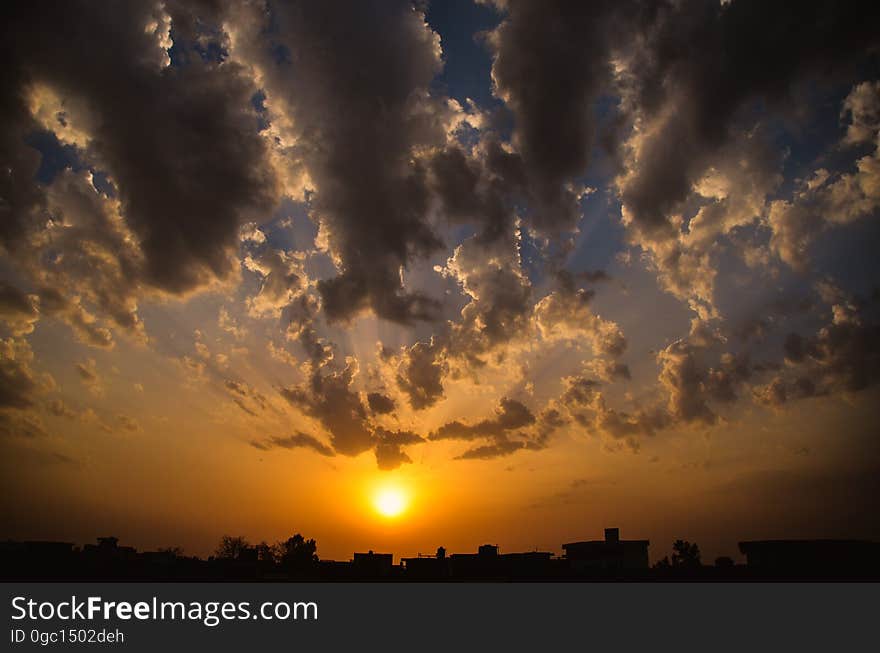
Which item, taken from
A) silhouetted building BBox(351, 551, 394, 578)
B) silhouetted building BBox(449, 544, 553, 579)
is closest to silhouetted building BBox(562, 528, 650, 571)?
silhouetted building BBox(449, 544, 553, 579)

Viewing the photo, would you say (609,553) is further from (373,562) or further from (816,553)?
(373,562)

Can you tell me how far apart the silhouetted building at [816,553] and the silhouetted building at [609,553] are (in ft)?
54.3

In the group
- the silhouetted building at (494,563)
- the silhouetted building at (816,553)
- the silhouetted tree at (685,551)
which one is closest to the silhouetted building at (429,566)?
the silhouetted building at (494,563)

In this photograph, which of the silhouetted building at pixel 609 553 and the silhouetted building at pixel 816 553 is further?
the silhouetted building at pixel 609 553

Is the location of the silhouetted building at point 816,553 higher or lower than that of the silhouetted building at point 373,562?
higher

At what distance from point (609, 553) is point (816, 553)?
2187 centimetres

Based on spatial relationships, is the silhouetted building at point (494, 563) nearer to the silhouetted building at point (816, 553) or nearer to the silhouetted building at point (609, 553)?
the silhouetted building at point (609, 553)

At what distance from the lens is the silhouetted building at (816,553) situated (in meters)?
39.1

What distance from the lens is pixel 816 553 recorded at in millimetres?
40500

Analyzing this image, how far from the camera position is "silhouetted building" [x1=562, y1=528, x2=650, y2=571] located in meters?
56.3
